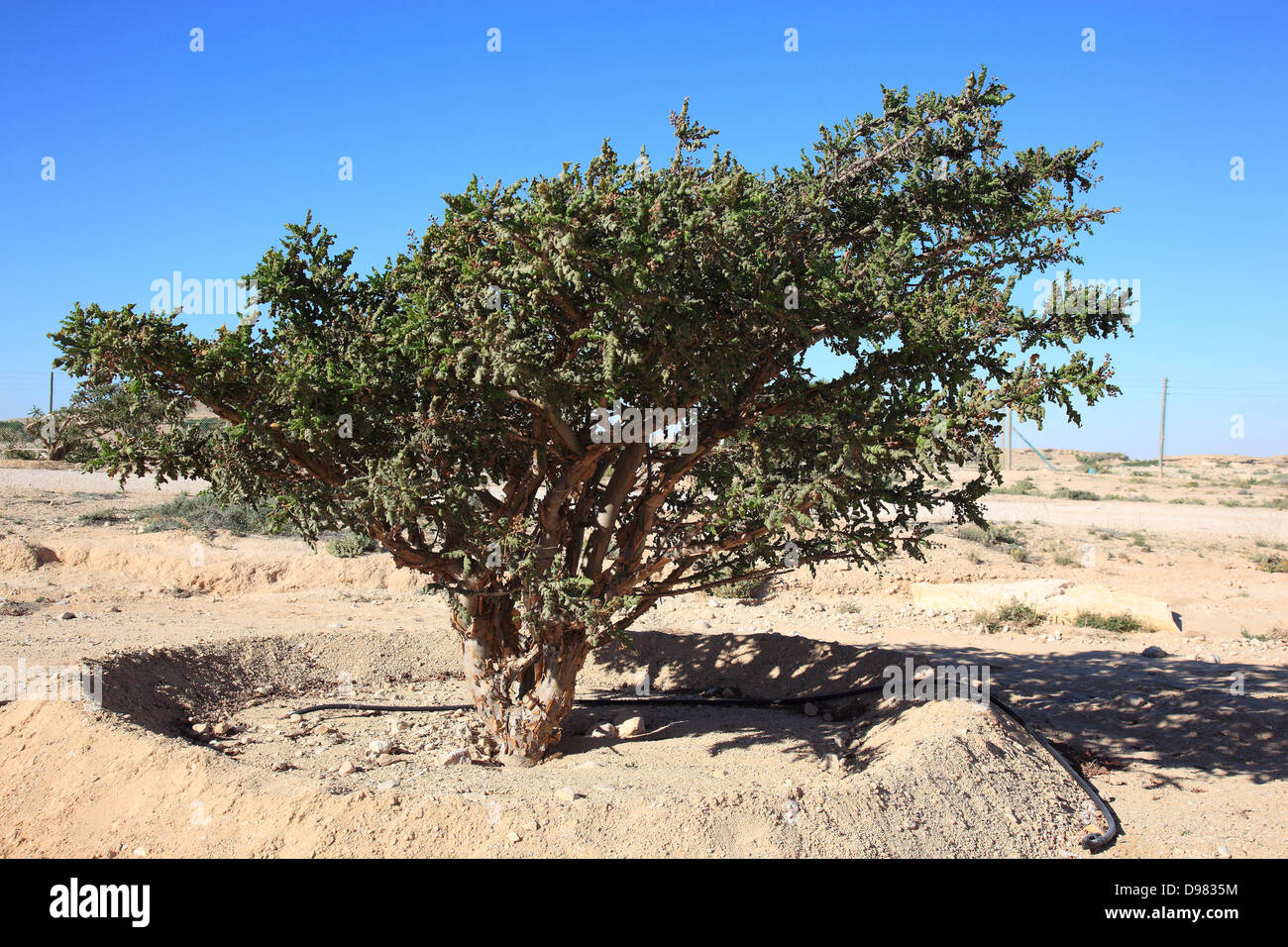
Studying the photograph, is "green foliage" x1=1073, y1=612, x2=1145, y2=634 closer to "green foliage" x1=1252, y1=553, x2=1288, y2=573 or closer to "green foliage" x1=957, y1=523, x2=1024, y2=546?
"green foliage" x1=957, y1=523, x2=1024, y2=546

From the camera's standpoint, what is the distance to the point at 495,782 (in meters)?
6.58

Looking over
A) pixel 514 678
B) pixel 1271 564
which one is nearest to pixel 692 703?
pixel 514 678

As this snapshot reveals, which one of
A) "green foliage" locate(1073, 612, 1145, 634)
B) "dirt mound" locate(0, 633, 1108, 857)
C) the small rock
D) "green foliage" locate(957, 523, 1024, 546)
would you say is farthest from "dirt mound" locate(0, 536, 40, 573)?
"green foliage" locate(957, 523, 1024, 546)

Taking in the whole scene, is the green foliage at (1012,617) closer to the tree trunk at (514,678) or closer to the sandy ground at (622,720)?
the sandy ground at (622,720)

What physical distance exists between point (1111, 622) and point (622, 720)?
8.76 metres

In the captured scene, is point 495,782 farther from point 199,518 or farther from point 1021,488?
point 1021,488

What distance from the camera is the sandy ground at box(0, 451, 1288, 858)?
581 cm

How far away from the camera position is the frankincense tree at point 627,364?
545 cm

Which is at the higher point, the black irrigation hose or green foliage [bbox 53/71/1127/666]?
green foliage [bbox 53/71/1127/666]

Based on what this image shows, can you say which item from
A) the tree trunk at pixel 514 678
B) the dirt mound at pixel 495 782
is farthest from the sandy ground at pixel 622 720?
the tree trunk at pixel 514 678

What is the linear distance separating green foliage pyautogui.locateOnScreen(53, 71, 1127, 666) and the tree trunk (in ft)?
1.28

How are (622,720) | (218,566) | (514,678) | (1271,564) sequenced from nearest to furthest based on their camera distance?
(514,678) < (622,720) < (218,566) < (1271,564)

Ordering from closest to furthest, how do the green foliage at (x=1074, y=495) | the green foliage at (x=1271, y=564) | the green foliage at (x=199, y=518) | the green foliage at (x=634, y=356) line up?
the green foliage at (x=634, y=356) < the green foliage at (x=199, y=518) < the green foliage at (x=1271, y=564) < the green foliage at (x=1074, y=495)

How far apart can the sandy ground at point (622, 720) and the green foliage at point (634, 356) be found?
5.49ft
